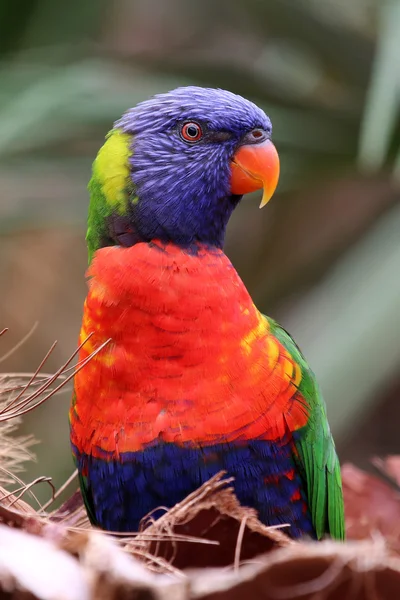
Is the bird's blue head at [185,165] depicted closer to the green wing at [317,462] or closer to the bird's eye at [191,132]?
the bird's eye at [191,132]

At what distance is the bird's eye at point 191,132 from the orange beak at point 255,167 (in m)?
0.10

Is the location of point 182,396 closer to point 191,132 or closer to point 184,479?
point 184,479

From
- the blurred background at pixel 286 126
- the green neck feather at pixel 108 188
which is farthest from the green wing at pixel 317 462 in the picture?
the blurred background at pixel 286 126

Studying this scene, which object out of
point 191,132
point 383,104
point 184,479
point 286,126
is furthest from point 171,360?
point 286,126

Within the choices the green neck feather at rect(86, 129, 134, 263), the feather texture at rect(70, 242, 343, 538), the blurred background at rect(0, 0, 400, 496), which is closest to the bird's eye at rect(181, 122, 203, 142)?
the green neck feather at rect(86, 129, 134, 263)

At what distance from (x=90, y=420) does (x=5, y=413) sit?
352mm

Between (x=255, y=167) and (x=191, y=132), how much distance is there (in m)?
0.17

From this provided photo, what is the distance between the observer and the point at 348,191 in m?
4.25

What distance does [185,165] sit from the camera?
170 cm

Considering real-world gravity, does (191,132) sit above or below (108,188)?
above

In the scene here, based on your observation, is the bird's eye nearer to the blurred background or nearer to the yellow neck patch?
the yellow neck patch

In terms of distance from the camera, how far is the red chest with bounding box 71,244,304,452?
56.9 inches

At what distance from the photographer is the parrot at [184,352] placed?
1.45 metres

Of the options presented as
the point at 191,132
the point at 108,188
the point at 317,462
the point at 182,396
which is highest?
the point at 191,132
